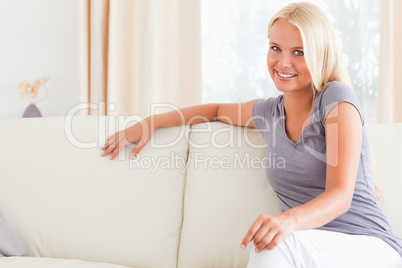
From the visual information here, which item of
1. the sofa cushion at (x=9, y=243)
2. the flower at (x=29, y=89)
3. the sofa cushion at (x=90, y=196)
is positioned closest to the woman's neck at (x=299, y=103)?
the sofa cushion at (x=90, y=196)

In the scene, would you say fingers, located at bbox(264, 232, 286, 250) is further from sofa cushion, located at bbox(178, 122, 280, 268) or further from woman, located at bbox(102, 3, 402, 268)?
sofa cushion, located at bbox(178, 122, 280, 268)

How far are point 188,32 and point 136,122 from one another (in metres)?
1.04

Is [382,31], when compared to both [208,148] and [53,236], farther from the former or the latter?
[53,236]

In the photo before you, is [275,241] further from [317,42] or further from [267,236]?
[317,42]

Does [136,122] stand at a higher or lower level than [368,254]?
higher

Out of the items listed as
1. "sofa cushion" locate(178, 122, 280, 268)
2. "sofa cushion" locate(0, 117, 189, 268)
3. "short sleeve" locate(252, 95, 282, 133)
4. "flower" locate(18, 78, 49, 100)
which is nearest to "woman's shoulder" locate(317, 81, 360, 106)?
"short sleeve" locate(252, 95, 282, 133)

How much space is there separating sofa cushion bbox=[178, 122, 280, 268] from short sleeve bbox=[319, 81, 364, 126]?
1.13 ft

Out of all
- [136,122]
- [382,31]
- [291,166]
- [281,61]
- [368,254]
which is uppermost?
[382,31]

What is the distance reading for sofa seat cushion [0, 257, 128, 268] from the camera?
4.67 ft

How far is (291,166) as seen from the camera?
4.53 feet

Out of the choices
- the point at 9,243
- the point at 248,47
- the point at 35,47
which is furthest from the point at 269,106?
the point at 35,47

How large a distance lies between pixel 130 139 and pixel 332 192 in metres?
0.78

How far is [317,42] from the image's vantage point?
1322mm

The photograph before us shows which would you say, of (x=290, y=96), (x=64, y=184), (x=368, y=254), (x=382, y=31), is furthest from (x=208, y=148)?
(x=382, y=31)
